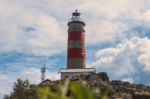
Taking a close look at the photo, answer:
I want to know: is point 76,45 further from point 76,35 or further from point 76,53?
point 76,35

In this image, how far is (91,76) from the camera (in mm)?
48281

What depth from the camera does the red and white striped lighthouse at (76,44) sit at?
277 ft

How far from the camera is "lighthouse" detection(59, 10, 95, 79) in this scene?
269ft

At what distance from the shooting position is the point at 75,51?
85.8 metres

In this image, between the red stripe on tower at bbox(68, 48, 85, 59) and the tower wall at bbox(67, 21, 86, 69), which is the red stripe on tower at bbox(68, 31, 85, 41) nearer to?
the tower wall at bbox(67, 21, 86, 69)

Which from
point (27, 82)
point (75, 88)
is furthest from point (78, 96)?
point (27, 82)

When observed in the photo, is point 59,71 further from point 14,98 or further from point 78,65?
point 14,98

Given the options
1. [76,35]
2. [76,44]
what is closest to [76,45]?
[76,44]

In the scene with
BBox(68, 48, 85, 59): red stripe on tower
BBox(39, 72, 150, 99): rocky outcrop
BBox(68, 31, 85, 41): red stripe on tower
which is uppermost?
BBox(68, 31, 85, 41): red stripe on tower

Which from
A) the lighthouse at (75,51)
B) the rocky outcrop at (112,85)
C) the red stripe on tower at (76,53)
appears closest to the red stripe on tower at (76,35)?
the lighthouse at (75,51)

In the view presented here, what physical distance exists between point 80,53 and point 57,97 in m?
80.4

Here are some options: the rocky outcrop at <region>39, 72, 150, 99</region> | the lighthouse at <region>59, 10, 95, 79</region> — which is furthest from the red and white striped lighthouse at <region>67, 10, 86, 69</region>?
the rocky outcrop at <region>39, 72, 150, 99</region>

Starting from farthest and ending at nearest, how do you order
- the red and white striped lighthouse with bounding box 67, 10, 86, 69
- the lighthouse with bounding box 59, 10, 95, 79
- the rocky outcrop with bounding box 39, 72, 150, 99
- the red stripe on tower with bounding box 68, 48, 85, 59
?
the red stripe on tower with bounding box 68, 48, 85, 59 < the red and white striped lighthouse with bounding box 67, 10, 86, 69 < the lighthouse with bounding box 59, 10, 95, 79 < the rocky outcrop with bounding box 39, 72, 150, 99

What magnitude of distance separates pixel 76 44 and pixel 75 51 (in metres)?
2.19
